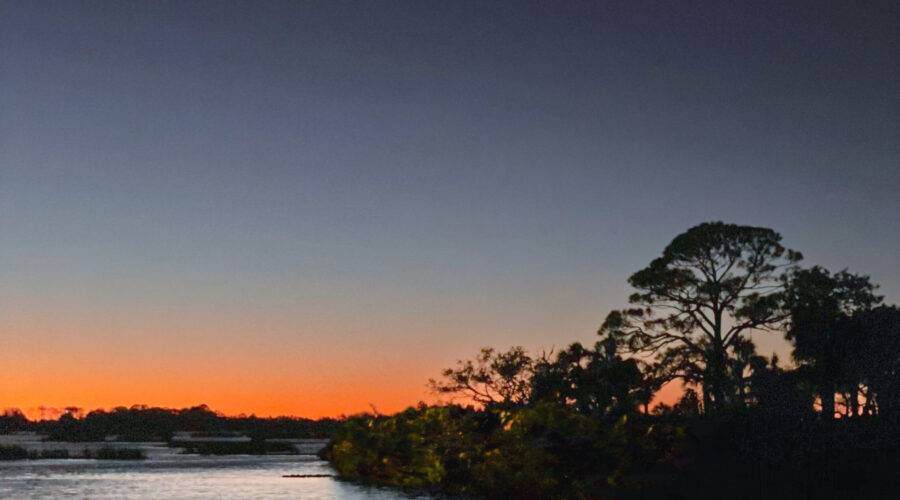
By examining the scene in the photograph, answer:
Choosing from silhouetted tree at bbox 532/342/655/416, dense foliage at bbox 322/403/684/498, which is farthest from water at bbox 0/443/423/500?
silhouetted tree at bbox 532/342/655/416

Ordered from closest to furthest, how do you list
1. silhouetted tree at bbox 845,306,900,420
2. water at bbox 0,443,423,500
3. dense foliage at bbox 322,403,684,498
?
dense foliage at bbox 322,403,684,498
water at bbox 0,443,423,500
silhouetted tree at bbox 845,306,900,420

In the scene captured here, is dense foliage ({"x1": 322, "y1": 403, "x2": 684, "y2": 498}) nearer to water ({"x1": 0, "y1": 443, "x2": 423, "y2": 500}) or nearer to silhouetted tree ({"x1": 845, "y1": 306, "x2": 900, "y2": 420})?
water ({"x1": 0, "y1": 443, "x2": 423, "y2": 500})

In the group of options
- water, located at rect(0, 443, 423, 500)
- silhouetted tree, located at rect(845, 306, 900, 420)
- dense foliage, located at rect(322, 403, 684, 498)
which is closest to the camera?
dense foliage, located at rect(322, 403, 684, 498)

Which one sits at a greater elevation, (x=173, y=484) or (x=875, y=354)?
(x=875, y=354)

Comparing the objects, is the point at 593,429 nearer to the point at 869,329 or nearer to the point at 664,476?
the point at 664,476

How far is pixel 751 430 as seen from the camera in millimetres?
12641

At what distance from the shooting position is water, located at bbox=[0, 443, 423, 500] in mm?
13125

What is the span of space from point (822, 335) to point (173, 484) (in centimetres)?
2891

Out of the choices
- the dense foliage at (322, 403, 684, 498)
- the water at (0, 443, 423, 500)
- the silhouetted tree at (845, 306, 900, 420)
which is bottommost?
the water at (0, 443, 423, 500)

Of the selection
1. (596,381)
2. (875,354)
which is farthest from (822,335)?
(596,381)

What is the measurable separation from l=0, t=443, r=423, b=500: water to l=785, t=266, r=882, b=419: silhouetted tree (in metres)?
23.7

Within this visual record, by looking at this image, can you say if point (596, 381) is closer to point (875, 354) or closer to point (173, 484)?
point (875, 354)

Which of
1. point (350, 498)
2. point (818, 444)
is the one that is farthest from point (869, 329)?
point (350, 498)

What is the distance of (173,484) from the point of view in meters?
15.0
